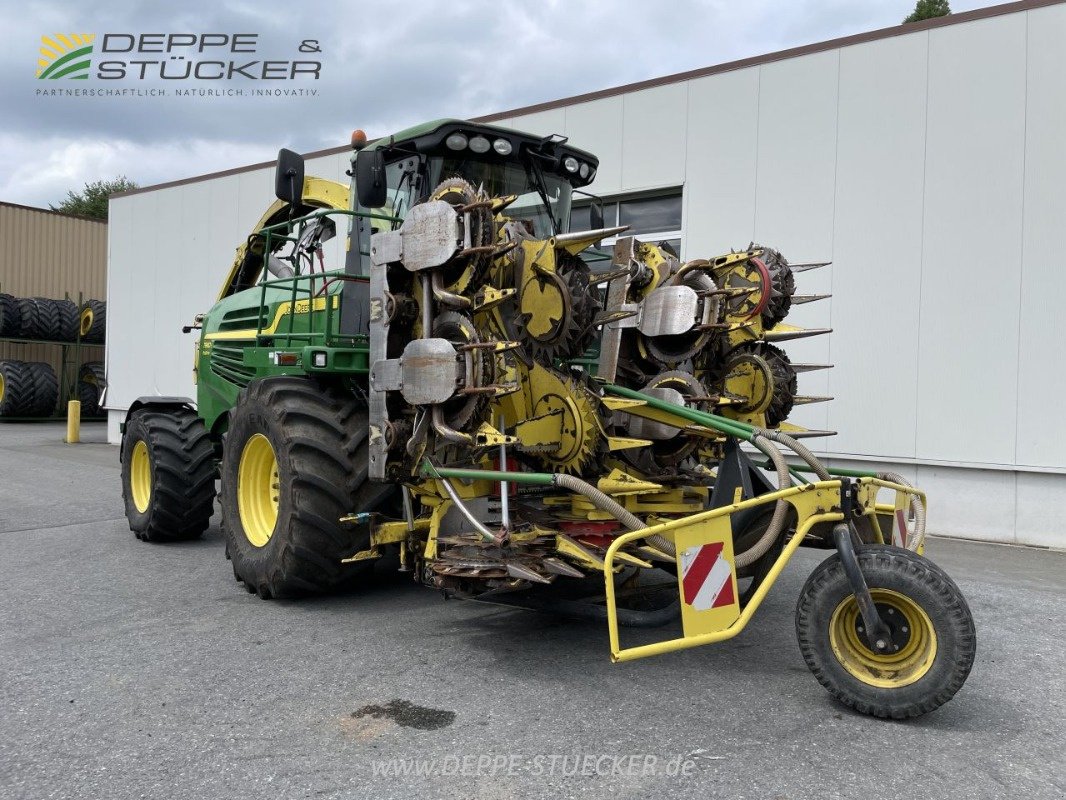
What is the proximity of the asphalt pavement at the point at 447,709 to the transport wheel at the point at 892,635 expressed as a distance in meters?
0.13

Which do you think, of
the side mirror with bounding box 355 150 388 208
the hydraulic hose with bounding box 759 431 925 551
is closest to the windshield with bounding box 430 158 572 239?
the side mirror with bounding box 355 150 388 208

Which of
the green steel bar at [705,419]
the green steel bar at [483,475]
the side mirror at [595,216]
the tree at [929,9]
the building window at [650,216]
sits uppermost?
the tree at [929,9]

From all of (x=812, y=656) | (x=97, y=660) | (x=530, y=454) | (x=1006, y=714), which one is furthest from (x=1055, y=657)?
(x=97, y=660)

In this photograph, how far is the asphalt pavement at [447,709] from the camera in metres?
3.02

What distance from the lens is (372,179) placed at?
4.89 meters

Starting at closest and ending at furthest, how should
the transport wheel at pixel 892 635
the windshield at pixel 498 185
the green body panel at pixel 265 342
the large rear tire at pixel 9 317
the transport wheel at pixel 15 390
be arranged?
the transport wheel at pixel 892 635
the green body panel at pixel 265 342
the windshield at pixel 498 185
the transport wheel at pixel 15 390
the large rear tire at pixel 9 317

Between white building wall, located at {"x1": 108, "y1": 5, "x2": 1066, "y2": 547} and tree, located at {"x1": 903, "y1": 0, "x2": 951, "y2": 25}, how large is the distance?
2002 cm

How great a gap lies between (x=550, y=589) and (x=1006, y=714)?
253cm

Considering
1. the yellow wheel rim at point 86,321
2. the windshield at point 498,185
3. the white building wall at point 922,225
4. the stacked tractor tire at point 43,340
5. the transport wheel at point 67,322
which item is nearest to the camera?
the windshield at point 498,185

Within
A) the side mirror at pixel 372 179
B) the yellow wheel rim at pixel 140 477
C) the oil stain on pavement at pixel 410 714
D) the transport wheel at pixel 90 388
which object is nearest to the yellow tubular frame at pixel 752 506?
the oil stain on pavement at pixel 410 714

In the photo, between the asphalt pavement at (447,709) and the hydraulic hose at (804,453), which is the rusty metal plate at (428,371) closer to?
the asphalt pavement at (447,709)

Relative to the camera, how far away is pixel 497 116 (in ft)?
39.1

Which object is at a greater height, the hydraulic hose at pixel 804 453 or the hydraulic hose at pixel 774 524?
the hydraulic hose at pixel 804 453

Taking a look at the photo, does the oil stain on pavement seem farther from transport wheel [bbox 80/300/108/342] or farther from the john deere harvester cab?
transport wheel [bbox 80/300/108/342]
